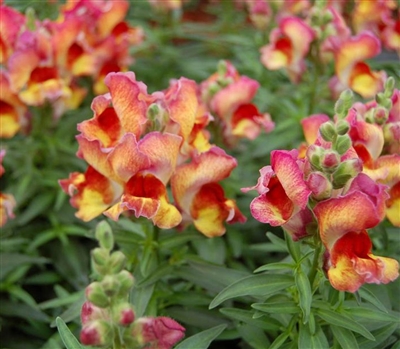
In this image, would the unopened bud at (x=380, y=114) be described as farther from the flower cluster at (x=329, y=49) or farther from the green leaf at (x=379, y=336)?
the flower cluster at (x=329, y=49)

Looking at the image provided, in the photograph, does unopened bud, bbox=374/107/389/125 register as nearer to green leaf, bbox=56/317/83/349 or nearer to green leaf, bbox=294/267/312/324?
green leaf, bbox=294/267/312/324

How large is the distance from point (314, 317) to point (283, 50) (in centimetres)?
98

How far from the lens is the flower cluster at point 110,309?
929 millimetres

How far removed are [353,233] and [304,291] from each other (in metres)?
0.13

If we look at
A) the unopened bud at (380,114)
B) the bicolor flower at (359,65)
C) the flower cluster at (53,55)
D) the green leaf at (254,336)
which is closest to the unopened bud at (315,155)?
the unopened bud at (380,114)

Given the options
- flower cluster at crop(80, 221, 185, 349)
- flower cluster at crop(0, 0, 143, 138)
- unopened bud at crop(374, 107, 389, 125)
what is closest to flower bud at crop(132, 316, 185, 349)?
flower cluster at crop(80, 221, 185, 349)

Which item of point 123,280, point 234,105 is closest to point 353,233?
point 123,280

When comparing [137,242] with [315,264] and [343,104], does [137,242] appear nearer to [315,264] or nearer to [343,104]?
[315,264]

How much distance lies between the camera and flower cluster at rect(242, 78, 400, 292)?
1083 millimetres

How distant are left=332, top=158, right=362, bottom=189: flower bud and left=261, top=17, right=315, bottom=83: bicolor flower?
928mm

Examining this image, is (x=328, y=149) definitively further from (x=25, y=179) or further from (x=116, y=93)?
(x=25, y=179)

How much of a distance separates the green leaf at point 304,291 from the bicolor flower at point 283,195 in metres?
0.07

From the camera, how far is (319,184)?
109 cm

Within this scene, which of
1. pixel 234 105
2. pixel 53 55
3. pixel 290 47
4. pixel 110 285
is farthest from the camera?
pixel 290 47
